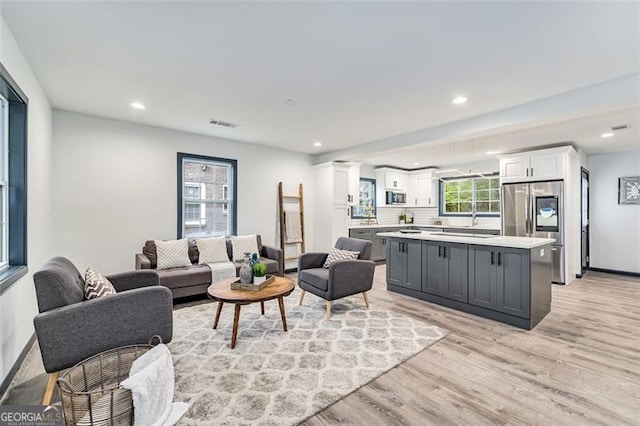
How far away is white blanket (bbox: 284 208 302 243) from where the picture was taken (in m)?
6.05

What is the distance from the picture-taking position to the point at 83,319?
200 cm

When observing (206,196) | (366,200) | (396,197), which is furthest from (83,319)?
(396,197)

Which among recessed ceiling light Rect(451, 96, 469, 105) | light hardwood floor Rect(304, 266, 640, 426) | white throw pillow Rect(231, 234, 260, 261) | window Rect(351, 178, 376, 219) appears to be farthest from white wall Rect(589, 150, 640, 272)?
white throw pillow Rect(231, 234, 260, 261)

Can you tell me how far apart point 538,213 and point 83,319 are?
21.3ft

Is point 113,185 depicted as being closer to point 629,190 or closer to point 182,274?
point 182,274

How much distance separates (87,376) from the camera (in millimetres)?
1875

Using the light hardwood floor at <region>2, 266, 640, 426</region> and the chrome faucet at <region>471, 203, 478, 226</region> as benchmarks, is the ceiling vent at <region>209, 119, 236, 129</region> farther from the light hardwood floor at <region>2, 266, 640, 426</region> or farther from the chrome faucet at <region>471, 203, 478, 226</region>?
the chrome faucet at <region>471, 203, 478, 226</region>

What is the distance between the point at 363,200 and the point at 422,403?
6068 millimetres

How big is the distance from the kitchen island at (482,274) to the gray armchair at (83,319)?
3216 mm

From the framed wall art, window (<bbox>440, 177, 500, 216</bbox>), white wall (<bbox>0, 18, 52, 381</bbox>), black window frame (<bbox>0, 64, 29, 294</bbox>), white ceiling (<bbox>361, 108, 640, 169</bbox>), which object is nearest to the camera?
white wall (<bbox>0, 18, 52, 381</bbox>)

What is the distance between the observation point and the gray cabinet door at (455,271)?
375cm

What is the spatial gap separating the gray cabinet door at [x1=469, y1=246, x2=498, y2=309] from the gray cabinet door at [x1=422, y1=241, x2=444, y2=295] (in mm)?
396

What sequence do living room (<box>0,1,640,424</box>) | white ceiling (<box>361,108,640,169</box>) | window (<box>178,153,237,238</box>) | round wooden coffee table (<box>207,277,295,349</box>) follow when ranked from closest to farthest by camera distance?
living room (<box>0,1,640,424</box>)
round wooden coffee table (<box>207,277,295,349</box>)
white ceiling (<box>361,108,640,169</box>)
window (<box>178,153,237,238</box>)

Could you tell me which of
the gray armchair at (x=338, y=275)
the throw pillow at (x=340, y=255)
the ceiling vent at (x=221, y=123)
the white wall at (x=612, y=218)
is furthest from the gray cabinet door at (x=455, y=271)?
the white wall at (x=612, y=218)
